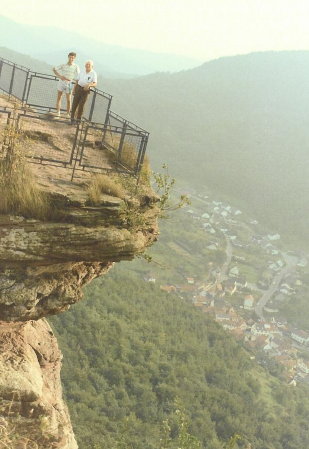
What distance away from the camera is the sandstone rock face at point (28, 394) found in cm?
893

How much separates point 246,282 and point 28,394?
110 meters

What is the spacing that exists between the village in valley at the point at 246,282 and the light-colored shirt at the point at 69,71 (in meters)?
68.0

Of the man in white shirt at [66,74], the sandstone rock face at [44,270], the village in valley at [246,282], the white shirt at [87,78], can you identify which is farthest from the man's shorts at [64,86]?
the village in valley at [246,282]

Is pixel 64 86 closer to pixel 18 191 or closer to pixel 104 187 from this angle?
pixel 104 187

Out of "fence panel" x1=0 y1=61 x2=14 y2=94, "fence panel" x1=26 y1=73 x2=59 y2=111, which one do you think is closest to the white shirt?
"fence panel" x1=26 y1=73 x2=59 y2=111

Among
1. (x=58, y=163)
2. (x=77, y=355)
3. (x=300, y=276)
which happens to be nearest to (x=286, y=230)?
(x=300, y=276)

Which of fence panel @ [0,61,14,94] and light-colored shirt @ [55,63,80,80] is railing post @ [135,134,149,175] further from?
fence panel @ [0,61,14,94]

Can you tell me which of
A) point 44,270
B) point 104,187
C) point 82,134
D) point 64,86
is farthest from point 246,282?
point 44,270

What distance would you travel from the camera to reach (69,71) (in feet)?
44.5

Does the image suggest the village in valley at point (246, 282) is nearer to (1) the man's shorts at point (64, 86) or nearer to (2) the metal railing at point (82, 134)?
(2) the metal railing at point (82, 134)

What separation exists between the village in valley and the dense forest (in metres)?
13.3

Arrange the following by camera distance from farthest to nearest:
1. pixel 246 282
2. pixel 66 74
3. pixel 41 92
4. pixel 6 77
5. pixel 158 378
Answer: pixel 246 282 < pixel 158 378 < pixel 6 77 < pixel 41 92 < pixel 66 74

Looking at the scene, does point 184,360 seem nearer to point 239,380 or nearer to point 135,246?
point 239,380

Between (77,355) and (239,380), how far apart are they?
2364 cm
